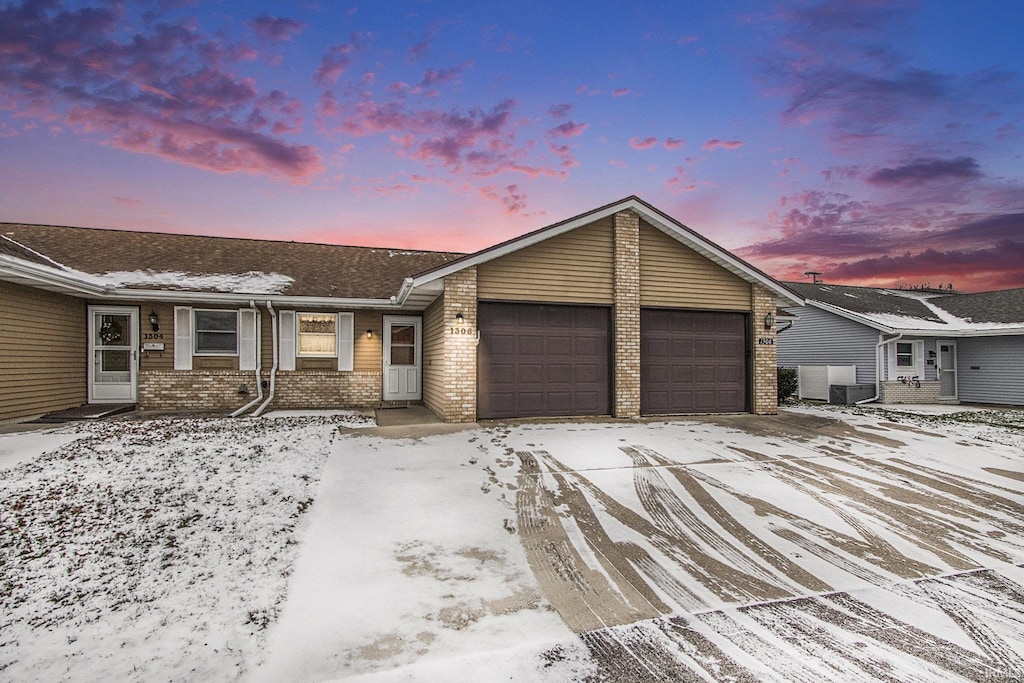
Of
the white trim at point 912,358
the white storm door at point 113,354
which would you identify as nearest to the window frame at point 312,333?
the white storm door at point 113,354

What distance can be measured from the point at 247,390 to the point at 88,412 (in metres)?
3.06

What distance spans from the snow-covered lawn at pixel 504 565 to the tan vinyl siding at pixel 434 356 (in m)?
3.40

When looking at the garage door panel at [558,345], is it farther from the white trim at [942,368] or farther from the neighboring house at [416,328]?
the white trim at [942,368]

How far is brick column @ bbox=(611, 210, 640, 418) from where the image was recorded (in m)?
10.6

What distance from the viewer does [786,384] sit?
1606cm

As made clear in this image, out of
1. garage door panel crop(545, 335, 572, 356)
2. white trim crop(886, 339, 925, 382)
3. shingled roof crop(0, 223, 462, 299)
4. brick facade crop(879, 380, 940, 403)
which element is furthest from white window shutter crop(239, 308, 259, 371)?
white trim crop(886, 339, 925, 382)

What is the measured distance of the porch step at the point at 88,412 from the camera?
9.49 metres

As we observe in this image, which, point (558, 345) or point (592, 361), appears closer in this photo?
point (558, 345)

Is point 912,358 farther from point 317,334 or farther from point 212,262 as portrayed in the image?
point 212,262

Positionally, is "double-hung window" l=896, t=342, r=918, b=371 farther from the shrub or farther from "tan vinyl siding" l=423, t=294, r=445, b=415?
"tan vinyl siding" l=423, t=294, r=445, b=415

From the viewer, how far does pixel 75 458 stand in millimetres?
6422

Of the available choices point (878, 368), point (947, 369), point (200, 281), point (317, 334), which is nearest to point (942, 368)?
point (947, 369)

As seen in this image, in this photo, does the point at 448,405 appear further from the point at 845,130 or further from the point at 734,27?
the point at 845,130

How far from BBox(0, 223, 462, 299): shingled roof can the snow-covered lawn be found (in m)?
5.72
